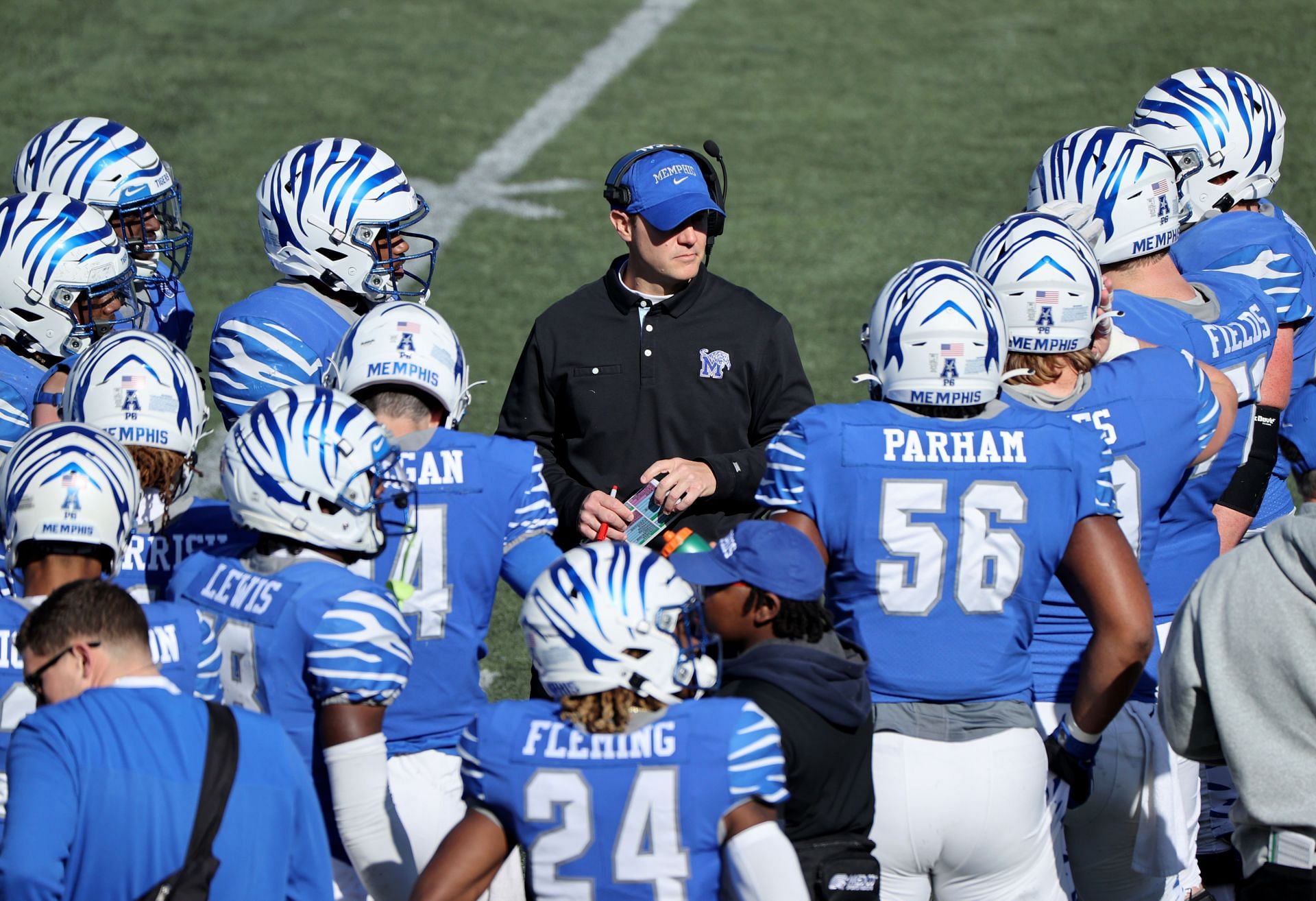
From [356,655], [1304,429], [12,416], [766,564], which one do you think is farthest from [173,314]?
[1304,429]

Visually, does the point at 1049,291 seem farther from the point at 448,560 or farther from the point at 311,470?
the point at 311,470

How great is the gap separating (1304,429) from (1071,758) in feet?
3.43

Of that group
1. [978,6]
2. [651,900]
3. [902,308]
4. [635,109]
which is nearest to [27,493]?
[651,900]

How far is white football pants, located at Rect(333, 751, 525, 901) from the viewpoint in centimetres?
397

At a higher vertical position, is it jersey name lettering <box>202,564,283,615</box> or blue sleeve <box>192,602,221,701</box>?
jersey name lettering <box>202,564,283,615</box>

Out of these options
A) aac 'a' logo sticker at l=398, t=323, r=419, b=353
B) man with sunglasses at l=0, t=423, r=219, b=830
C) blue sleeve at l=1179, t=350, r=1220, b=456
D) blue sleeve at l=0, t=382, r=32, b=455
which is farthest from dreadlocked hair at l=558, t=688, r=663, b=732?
blue sleeve at l=0, t=382, r=32, b=455

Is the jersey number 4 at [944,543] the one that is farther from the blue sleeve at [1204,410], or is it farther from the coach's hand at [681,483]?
the coach's hand at [681,483]

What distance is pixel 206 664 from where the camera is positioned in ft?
11.8

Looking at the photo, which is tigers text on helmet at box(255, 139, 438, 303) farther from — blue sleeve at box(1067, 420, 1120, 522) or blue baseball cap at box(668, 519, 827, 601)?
blue sleeve at box(1067, 420, 1120, 522)

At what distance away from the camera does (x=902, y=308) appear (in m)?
4.04

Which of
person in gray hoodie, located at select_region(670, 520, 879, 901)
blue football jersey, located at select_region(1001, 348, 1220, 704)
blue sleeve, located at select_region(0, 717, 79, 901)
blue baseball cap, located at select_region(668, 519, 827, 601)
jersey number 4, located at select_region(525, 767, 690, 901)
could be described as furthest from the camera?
blue football jersey, located at select_region(1001, 348, 1220, 704)

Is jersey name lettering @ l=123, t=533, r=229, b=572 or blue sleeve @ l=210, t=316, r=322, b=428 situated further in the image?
blue sleeve @ l=210, t=316, r=322, b=428

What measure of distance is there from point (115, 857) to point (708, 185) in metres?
3.21

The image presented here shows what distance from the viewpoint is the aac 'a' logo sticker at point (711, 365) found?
531 cm
